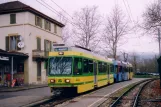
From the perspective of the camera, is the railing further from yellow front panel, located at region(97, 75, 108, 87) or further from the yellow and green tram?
the yellow and green tram

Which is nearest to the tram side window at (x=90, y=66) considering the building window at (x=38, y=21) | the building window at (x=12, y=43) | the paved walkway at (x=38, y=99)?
the paved walkway at (x=38, y=99)

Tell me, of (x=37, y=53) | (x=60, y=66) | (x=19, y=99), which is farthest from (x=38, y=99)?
(x=37, y=53)

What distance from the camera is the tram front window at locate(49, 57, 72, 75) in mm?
16453

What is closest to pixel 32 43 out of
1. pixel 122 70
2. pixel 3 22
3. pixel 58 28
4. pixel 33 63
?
pixel 33 63

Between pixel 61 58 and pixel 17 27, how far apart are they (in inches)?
738

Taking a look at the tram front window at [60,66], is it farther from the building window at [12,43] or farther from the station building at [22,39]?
the building window at [12,43]

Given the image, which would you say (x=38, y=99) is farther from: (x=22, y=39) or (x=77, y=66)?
(x=22, y=39)

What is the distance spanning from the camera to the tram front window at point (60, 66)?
16.5 m

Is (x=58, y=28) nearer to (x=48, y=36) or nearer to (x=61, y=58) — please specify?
(x=48, y=36)

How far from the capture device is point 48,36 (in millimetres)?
39312

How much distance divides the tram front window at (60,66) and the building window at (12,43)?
18.1m

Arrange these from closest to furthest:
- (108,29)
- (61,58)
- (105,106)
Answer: (105,106) → (61,58) → (108,29)

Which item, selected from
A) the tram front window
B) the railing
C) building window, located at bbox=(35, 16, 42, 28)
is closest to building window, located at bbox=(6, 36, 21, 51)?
the railing

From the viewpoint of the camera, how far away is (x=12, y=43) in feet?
112
